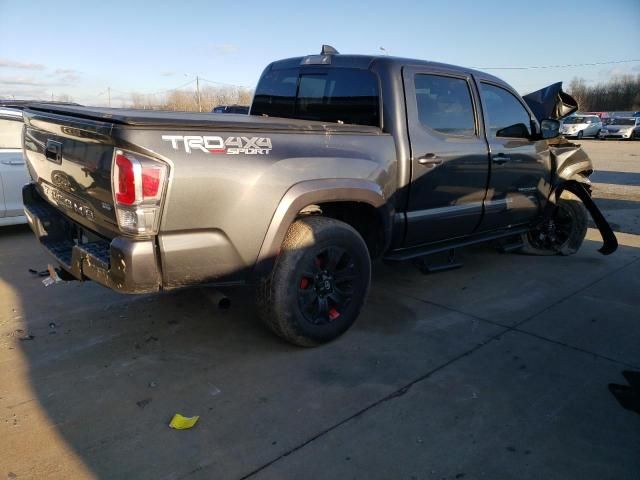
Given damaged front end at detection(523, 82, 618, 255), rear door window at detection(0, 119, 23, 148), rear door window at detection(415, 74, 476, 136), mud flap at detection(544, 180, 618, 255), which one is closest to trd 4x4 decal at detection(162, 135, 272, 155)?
rear door window at detection(415, 74, 476, 136)

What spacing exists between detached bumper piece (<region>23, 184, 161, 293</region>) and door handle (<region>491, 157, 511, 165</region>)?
10.5 feet

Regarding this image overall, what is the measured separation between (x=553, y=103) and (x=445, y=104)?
2.69 metres

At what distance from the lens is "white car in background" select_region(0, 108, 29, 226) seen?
6223 mm

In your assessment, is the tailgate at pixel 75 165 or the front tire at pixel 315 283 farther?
the front tire at pixel 315 283

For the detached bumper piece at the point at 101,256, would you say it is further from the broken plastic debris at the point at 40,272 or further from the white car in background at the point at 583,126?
the white car in background at the point at 583,126

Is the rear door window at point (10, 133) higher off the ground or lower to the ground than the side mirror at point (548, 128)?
lower

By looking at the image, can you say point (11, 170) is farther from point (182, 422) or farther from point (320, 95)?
point (182, 422)

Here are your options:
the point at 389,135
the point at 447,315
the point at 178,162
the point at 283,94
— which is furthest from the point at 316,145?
the point at 447,315

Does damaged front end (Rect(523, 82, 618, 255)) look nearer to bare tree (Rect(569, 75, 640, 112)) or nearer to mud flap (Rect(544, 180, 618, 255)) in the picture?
mud flap (Rect(544, 180, 618, 255))

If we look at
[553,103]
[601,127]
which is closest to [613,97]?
[601,127]

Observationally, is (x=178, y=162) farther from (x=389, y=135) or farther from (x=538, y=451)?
(x=538, y=451)

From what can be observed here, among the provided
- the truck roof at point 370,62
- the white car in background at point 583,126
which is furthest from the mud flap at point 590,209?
the white car in background at point 583,126

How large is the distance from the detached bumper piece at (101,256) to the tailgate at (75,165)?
0.12 m

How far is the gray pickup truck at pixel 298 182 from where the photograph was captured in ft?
8.69
